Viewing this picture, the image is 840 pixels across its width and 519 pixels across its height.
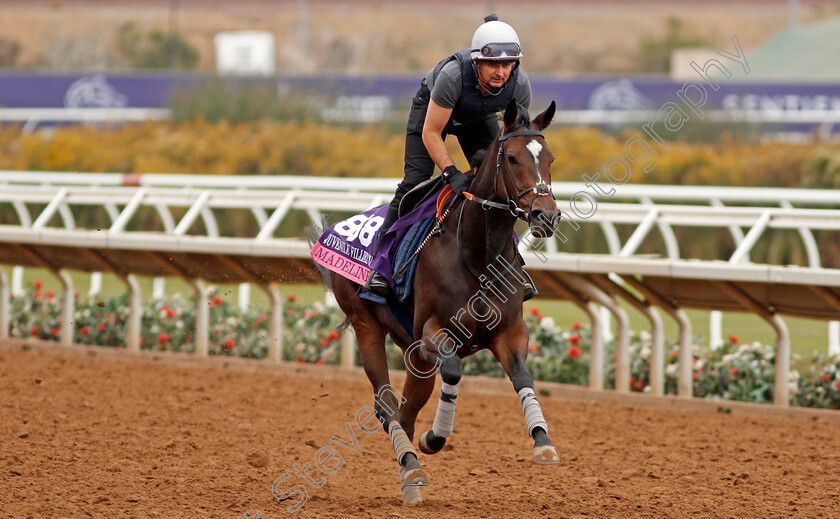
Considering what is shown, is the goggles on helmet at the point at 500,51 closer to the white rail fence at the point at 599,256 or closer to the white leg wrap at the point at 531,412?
the white leg wrap at the point at 531,412

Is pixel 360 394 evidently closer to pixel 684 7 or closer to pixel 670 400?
pixel 670 400

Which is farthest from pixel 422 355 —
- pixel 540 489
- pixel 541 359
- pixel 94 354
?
pixel 94 354

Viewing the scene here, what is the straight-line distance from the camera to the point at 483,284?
15.9 ft

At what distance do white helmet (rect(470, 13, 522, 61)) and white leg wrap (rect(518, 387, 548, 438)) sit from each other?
136cm

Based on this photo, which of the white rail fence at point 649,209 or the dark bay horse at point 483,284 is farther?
the white rail fence at point 649,209

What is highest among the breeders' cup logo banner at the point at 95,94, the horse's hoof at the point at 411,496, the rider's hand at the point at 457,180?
the breeders' cup logo banner at the point at 95,94

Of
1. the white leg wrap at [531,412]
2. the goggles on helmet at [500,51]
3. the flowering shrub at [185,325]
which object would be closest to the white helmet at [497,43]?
the goggles on helmet at [500,51]

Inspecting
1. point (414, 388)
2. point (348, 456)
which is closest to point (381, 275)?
point (414, 388)

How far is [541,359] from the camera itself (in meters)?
8.14

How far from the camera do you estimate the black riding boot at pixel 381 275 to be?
5266mm

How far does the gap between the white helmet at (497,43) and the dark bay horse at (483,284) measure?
0.28 meters

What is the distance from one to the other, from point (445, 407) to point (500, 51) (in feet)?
4.91

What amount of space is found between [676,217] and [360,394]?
7.86 ft

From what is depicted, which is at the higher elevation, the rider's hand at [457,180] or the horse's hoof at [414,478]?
the rider's hand at [457,180]
